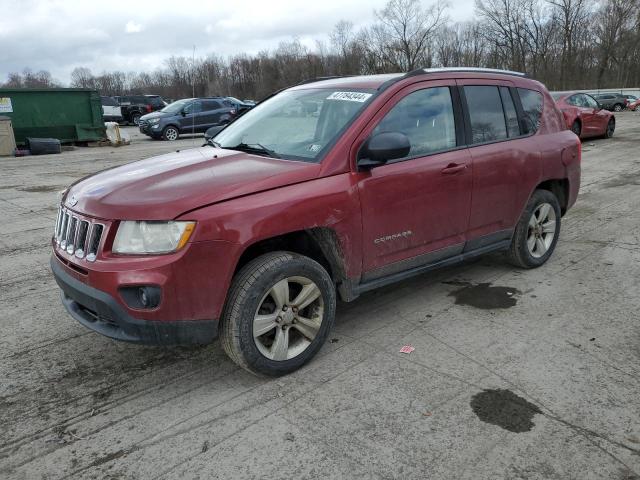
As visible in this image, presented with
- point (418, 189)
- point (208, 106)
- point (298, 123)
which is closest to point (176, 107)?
point (208, 106)

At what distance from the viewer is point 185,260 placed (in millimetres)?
2766

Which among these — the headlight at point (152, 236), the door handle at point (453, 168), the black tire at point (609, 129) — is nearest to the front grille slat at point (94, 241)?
the headlight at point (152, 236)

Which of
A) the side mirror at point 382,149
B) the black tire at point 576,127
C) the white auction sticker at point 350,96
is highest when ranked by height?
the white auction sticker at point 350,96

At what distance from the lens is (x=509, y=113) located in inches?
184

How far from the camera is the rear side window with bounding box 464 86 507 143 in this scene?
429 centimetres

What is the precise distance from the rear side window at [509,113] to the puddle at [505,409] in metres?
2.48

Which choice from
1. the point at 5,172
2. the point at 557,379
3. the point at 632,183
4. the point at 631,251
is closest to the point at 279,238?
the point at 557,379

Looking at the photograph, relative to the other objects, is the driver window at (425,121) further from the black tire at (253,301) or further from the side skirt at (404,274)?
the black tire at (253,301)

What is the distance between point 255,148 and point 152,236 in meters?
1.28

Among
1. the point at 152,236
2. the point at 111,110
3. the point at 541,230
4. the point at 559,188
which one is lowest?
the point at 541,230

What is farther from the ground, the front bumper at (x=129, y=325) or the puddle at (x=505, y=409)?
the front bumper at (x=129, y=325)

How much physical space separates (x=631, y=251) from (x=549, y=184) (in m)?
Result: 1.29

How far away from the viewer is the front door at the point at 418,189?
3.55 metres

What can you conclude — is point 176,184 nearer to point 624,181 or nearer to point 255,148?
point 255,148
